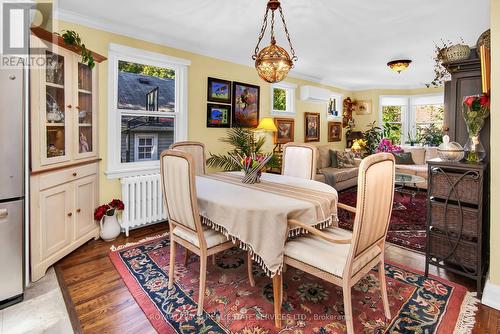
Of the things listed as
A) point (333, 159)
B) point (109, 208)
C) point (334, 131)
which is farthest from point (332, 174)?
point (109, 208)

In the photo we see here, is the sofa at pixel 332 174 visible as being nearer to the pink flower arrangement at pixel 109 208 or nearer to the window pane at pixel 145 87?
the window pane at pixel 145 87

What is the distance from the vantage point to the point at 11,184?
1960mm

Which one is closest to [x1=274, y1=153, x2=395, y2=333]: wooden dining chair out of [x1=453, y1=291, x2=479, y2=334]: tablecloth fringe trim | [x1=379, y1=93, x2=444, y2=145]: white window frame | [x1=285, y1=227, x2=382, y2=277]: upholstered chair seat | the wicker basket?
[x1=285, y1=227, x2=382, y2=277]: upholstered chair seat

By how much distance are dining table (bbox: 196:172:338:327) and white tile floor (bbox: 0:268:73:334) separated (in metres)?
1.13

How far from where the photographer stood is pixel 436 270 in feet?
8.19

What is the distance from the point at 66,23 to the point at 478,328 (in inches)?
170

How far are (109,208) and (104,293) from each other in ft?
4.01

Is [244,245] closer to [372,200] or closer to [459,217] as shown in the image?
[372,200]

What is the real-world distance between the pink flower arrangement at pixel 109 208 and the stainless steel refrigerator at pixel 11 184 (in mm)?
1002

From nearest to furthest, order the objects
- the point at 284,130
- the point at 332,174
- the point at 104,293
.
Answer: the point at 104,293 < the point at 332,174 < the point at 284,130

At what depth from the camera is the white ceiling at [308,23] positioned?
2.66 metres

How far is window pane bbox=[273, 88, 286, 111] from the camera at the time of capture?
544 centimetres

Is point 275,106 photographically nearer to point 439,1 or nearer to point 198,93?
point 198,93

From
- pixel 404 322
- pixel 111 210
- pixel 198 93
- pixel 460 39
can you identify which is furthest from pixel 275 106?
pixel 404 322
